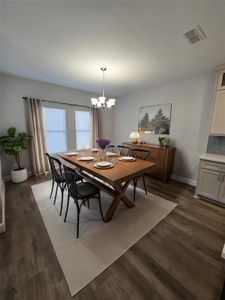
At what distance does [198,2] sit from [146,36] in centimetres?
62

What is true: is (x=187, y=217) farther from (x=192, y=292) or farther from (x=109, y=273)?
(x=109, y=273)

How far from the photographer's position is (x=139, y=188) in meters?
3.09

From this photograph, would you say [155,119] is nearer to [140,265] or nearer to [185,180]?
[185,180]

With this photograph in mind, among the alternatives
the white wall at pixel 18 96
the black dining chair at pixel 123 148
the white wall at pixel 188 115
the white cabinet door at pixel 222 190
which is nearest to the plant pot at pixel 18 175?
the white wall at pixel 18 96

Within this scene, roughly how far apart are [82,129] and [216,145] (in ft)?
12.7

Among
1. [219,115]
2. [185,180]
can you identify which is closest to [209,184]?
[185,180]

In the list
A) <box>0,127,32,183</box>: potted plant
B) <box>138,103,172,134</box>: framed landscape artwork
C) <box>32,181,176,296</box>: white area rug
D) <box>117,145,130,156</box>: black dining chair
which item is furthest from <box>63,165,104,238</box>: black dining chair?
<box>138,103,172,134</box>: framed landscape artwork

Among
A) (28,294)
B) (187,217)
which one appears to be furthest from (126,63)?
(28,294)

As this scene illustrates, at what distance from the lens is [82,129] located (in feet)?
15.3

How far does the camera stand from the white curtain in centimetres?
344

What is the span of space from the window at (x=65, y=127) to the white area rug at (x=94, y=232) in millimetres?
1902

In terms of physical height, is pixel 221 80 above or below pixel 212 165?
above

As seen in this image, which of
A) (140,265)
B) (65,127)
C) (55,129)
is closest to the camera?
(140,265)

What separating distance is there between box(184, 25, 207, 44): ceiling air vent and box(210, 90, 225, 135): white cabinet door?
121cm
